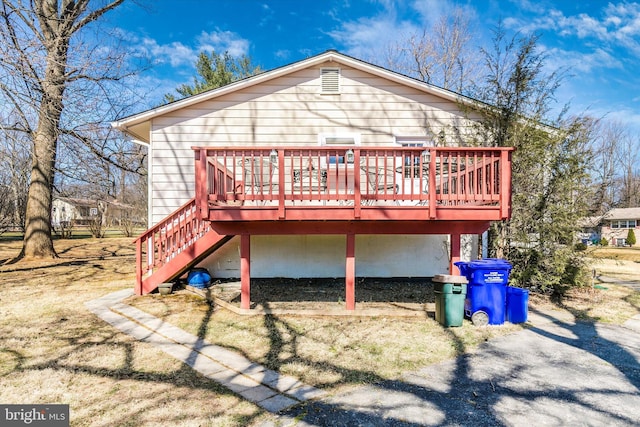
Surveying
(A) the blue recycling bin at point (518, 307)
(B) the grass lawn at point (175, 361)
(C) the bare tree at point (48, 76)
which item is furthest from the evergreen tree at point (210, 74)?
(A) the blue recycling bin at point (518, 307)

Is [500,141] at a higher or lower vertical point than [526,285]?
higher

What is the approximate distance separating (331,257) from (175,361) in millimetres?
4763

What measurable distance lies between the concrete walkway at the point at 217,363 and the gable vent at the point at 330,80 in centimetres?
588

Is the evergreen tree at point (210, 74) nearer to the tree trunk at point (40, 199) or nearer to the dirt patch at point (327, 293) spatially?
the tree trunk at point (40, 199)

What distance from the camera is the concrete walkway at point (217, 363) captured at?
2906mm

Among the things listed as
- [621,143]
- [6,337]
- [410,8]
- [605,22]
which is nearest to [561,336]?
[6,337]

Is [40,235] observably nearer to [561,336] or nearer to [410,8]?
[561,336]

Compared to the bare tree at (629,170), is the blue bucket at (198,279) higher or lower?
lower

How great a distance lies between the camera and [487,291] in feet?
15.8

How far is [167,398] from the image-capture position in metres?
2.87

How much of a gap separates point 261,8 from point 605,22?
1378 cm

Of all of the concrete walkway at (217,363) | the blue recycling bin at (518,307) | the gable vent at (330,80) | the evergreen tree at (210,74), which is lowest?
the concrete walkway at (217,363)

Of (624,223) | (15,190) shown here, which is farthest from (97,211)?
(624,223)

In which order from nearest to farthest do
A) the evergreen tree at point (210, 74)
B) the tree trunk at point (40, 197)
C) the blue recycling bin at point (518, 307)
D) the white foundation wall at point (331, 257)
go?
the blue recycling bin at point (518, 307) < the white foundation wall at point (331, 257) < the tree trunk at point (40, 197) < the evergreen tree at point (210, 74)
